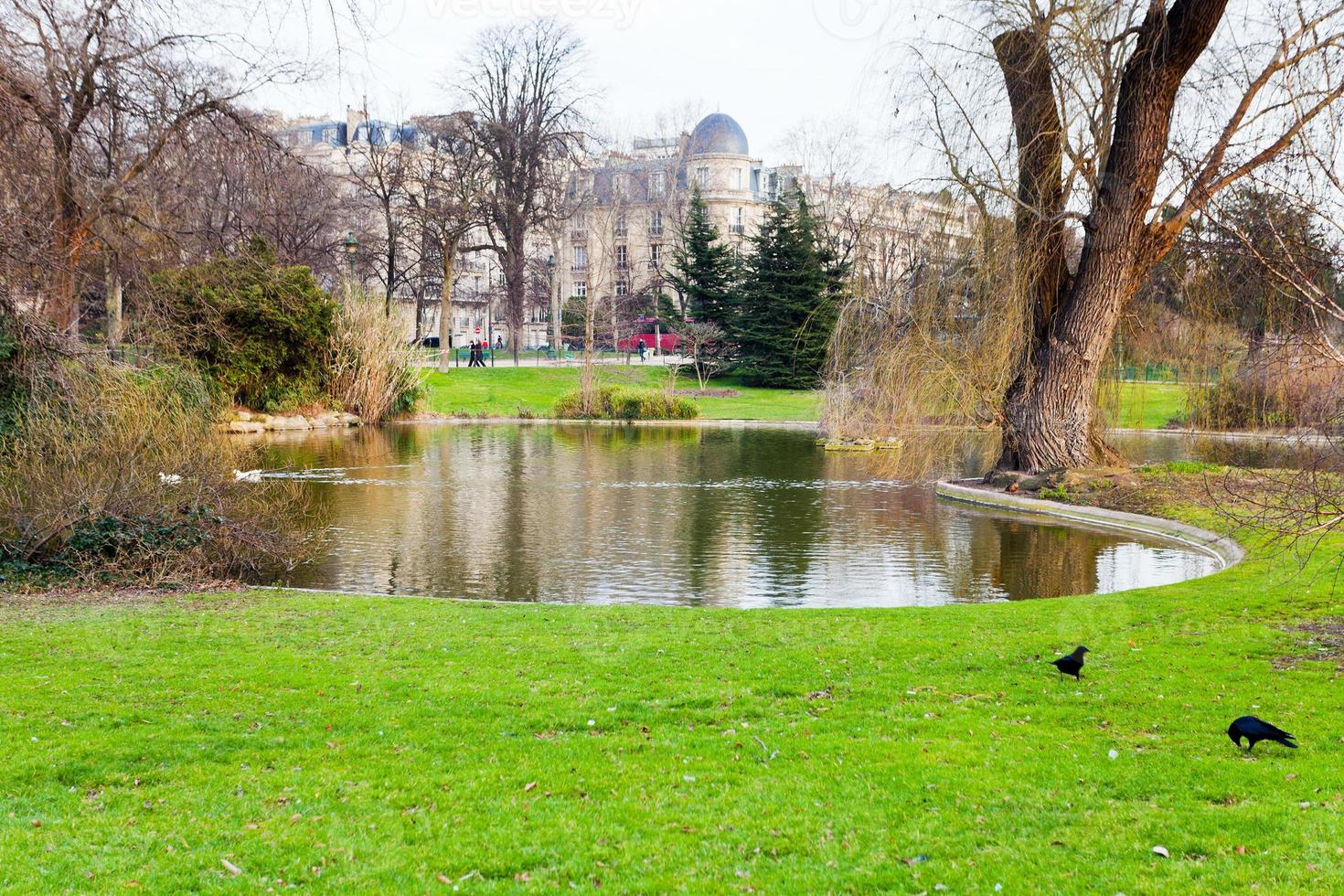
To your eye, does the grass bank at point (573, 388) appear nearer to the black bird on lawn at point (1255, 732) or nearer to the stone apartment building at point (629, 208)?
the stone apartment building at point (629, 208)

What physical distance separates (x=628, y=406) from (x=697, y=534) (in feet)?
83.8

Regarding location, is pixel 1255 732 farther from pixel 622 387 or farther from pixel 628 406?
pixel 622 387

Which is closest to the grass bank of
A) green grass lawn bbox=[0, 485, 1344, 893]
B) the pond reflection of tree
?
the pond reflection of tree

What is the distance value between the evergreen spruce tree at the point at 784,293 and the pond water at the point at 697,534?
23104mm

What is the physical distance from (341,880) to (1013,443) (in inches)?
733

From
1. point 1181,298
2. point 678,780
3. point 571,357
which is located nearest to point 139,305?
point 678,780

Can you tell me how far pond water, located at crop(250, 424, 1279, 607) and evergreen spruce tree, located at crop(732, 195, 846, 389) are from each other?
2310 cm

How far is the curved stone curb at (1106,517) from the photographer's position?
1506cm

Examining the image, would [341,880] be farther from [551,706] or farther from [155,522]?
[155,522]

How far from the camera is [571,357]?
6134 centimetres

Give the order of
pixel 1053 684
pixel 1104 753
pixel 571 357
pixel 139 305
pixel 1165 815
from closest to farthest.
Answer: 1. pixel 1165 815
2. pixel 1104 753
3. pixel 1053 684
4. pixel 139 305
5. pixel 571 357

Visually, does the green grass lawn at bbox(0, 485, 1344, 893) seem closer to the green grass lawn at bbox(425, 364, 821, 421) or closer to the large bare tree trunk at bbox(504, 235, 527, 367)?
the green grass lawn at bbox(425, 364, 821, 421)

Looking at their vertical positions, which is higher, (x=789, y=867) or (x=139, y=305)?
(x=139, y=305)

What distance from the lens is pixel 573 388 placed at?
1916 inches
